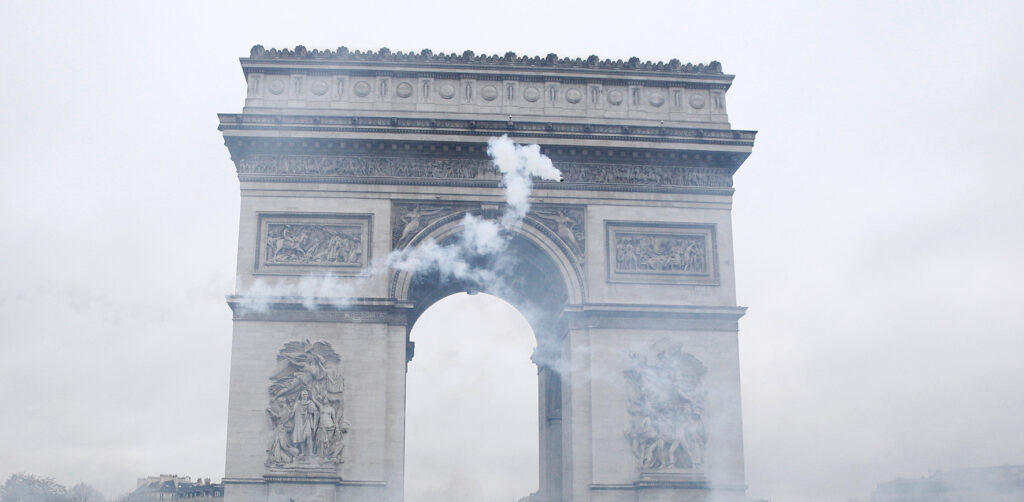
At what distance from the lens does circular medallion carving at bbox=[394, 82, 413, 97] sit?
110 feet

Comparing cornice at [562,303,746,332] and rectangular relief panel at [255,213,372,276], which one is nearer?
rectangular relief panel at [255,213,372,276]

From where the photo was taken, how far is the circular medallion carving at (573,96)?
111 ft

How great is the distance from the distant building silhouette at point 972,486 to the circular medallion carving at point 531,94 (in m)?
23.4

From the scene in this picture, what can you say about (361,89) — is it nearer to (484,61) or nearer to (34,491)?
(484,61)

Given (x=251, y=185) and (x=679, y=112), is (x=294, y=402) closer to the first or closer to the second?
(x=251, y=185)

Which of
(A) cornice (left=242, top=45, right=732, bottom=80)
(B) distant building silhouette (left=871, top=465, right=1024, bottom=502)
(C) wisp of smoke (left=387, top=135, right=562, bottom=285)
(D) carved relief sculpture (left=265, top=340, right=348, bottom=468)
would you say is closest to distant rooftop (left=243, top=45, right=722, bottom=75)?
(A) cornice (left=242, top=45, right=732, bottom=80)

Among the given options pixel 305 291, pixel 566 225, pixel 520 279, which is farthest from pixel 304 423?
pixel 566 225

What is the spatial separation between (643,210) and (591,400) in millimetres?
5916

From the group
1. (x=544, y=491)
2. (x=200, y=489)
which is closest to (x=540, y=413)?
(x=544, y=491)

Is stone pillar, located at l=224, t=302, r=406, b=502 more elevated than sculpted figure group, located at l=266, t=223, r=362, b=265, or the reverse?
sculpted figure group, located at l=266, t=223, r=362, b=265

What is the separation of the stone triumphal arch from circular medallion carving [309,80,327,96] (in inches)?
4.7

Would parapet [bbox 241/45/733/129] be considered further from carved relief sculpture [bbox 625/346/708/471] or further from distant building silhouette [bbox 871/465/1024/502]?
distant building silhouette [bbox 871/465/1024/502]

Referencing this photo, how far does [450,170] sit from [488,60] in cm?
367

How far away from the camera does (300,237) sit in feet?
105
